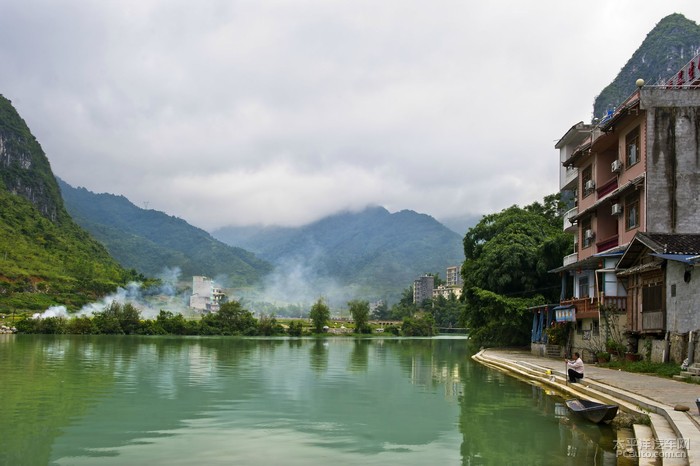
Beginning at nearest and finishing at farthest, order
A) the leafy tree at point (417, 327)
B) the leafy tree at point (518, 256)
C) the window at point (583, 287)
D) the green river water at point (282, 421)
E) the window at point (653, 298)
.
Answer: the green river water at point (282, 421), the window at point (653, 298), the window at point (583, 287), the leafy tree at point (518, 256), the leafy tree at point (417, 327)

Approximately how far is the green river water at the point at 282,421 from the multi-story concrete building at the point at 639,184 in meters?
5.85

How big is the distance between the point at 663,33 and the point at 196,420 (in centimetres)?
17334

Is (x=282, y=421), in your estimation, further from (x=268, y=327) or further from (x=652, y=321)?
(x=268, y=327)

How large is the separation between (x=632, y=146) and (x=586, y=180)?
5.93 m

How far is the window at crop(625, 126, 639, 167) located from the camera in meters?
27.5

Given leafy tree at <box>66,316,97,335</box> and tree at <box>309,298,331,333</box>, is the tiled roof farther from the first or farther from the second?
tree at <box>309,298,331,333</box>

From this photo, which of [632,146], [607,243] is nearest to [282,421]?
[632,146]

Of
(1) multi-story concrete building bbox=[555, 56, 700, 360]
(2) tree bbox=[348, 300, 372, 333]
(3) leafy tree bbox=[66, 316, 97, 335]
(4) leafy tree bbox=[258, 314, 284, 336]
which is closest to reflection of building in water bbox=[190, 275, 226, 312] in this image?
(4) leafy tree bbox=[258, 314, 284, 336]

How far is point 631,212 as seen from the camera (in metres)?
27.7

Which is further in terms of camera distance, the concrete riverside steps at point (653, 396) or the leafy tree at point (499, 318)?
the leafy tree at point (499, 318)

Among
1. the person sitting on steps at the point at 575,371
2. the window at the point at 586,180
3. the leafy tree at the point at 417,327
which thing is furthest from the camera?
the leafy tree at the point at 417,327

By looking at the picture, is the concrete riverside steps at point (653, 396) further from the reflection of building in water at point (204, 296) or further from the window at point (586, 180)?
the reflection of building in water at point (204, 296)

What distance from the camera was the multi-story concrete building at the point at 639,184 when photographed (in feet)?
84.4

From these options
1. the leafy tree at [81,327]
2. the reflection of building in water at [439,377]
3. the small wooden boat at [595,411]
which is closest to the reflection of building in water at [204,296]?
the leafy tree at [81,327]
